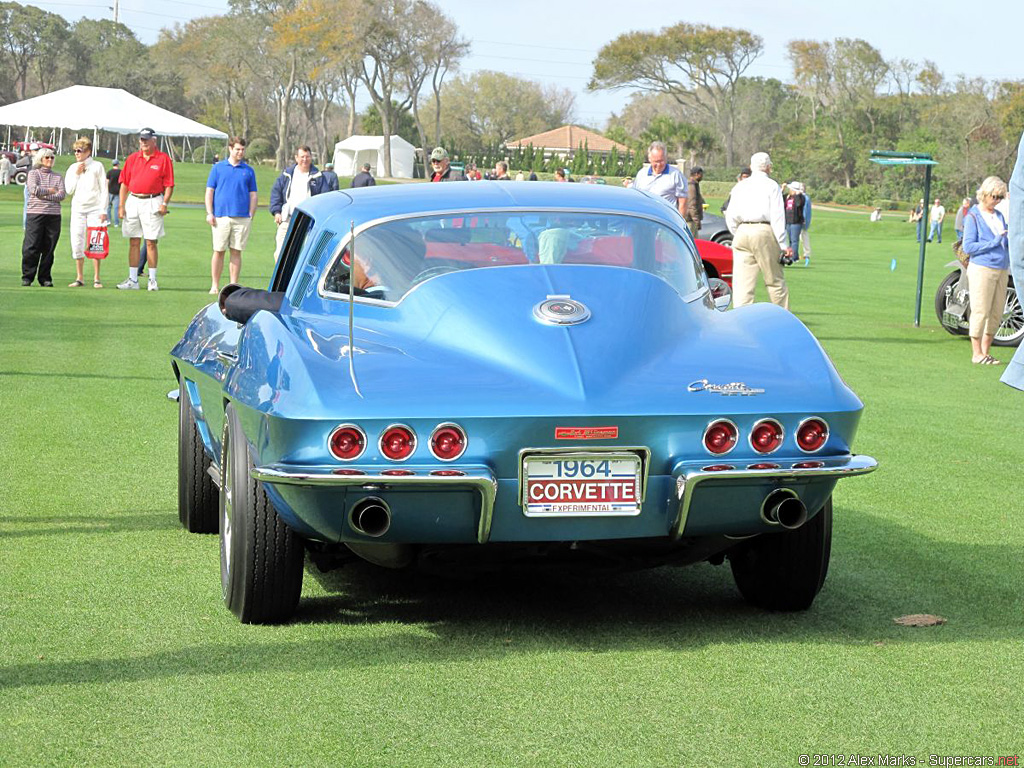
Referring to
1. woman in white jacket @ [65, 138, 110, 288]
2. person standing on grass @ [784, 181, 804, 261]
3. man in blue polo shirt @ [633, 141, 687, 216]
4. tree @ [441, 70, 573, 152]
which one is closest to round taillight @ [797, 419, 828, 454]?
man in blue polo shirt @ [633, 141, 687, 216]

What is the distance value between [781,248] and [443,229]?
396 inches

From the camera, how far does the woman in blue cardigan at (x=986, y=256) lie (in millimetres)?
14562

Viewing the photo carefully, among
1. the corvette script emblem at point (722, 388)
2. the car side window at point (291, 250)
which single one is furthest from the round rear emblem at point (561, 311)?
the car side window at point (291, 250)

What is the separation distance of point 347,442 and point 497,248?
134cm

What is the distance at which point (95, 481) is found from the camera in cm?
787

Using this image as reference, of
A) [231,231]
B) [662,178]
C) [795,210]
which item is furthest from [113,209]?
[662,178]

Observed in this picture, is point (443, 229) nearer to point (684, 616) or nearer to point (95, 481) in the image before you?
point (684, 616)

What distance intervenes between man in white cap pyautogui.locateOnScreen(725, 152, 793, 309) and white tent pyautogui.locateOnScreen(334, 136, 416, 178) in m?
82.3

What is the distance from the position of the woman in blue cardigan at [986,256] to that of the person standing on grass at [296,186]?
740cm

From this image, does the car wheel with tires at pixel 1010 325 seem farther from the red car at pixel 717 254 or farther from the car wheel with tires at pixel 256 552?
the car wheel with tires at pixel 256 552

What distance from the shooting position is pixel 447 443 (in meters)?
4.64

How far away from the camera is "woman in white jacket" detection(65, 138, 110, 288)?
19.2m

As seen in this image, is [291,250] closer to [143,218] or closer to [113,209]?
[143,218]

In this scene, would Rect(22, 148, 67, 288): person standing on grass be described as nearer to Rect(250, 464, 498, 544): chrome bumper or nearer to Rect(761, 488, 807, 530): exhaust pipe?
Rect(250, 464, 498, 544): chrome bumper
